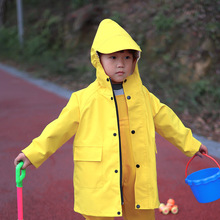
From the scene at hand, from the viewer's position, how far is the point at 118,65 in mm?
2650

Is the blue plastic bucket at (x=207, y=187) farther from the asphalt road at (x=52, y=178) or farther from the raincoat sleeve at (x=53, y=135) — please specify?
the asphalt road at (x=52, y=178)

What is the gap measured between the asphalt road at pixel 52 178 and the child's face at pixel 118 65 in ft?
5.39

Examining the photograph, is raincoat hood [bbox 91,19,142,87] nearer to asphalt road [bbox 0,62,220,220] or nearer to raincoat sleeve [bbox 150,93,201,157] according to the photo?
raincoat sleeve [bbox 150,93,201,157]

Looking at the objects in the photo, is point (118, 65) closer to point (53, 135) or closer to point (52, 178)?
point (53, 135)

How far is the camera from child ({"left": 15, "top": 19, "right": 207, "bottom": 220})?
8.60 ft

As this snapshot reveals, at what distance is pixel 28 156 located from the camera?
2578mm

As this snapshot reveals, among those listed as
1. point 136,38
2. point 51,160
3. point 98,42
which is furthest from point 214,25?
point 98,42

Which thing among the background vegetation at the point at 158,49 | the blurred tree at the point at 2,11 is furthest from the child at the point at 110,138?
the blurred tree at the point at 2,11

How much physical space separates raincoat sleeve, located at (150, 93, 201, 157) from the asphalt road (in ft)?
3.50

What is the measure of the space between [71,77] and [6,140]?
5.74 m

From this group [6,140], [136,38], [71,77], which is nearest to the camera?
[6,140]

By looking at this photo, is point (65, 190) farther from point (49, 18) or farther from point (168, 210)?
point (49, 18)

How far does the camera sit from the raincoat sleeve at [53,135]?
8.52ft

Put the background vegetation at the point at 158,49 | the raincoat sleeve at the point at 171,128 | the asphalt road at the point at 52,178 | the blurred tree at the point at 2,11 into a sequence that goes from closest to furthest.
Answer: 1. the raincoat sleeve at the point at 171,128
2. the asphalt road at the point at 52,178
3. the background vegetation at the point at 158,49
4. the blurred tree at the point at 2,11
